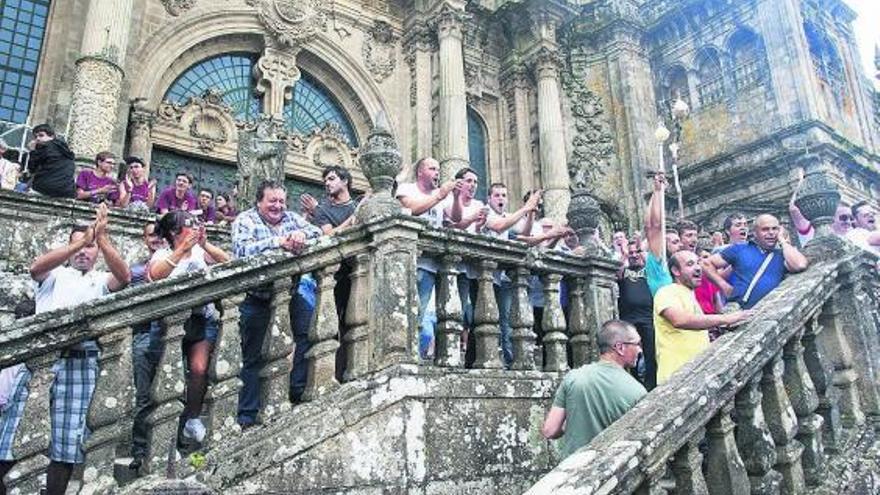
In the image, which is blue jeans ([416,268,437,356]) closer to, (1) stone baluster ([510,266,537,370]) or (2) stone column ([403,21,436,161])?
(1) stone baluster ([510,266,537,370])

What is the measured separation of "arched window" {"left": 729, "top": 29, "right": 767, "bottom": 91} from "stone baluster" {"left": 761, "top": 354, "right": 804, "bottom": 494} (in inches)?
618

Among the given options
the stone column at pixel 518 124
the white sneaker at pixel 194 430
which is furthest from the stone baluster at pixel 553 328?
the stone column at pixel 518 124

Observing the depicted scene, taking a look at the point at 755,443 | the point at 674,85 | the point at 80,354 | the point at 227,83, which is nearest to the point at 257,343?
the point at 80,354

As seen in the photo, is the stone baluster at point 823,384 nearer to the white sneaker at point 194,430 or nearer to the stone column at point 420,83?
the white sneaker at point 194,430

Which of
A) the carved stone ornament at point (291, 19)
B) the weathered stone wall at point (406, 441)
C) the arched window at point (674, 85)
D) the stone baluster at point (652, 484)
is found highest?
the arched window at point (674, 85)

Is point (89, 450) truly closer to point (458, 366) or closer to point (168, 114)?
point (458, 366)

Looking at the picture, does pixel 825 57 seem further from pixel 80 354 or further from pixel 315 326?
pixel 80 354

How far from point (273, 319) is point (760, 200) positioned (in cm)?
1516

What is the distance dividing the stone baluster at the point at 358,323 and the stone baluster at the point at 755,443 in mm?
2160

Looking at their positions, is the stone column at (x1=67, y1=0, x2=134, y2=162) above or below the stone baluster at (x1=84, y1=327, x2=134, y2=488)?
above

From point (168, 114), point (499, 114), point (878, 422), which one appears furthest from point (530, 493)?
point (499, 114)

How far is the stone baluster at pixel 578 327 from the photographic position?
5273 mm

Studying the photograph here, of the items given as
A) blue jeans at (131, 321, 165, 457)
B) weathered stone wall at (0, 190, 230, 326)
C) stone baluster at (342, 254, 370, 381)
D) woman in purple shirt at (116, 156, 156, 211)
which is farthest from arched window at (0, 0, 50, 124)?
stone baluster at (342, 254, 370, 381)

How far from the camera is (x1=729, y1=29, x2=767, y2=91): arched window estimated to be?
17.2m
